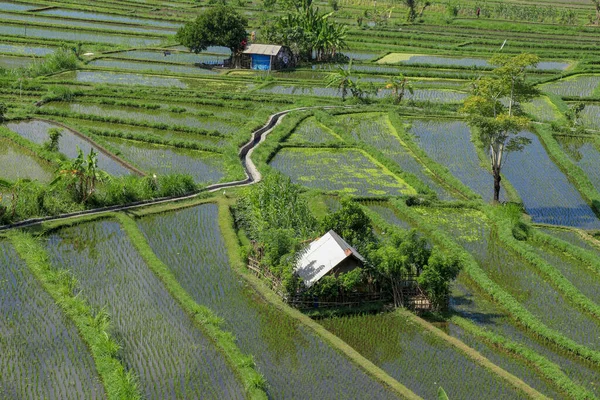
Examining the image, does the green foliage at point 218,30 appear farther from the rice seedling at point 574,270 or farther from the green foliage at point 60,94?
the rice seedling at point 574,270

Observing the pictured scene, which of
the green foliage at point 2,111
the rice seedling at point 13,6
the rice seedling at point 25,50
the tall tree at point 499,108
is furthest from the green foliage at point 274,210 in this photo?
the rice seedling at point 13,6

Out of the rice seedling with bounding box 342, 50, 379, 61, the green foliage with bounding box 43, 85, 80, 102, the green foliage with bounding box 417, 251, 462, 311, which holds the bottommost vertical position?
the green foliage with bounding box 417, 251, 462, 311

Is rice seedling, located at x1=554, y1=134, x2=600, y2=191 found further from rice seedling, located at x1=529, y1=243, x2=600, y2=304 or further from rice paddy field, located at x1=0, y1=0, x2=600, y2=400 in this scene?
rice seedling, located at x1=529, y1=243, x2=600, y2=304

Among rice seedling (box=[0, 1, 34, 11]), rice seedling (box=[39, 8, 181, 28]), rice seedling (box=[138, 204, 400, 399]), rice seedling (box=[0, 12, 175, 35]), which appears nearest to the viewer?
rice seedling (box=[138, 204, 400, 399])

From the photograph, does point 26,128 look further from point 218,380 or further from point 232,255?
point 218,380

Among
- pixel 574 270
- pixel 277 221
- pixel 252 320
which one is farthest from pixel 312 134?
pixel 252 320

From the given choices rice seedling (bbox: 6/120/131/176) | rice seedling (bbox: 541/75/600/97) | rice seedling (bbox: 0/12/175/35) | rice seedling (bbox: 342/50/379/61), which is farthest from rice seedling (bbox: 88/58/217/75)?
rice seedling (bbox: 541/75/600/97)

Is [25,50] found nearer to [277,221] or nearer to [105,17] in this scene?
[105,17]

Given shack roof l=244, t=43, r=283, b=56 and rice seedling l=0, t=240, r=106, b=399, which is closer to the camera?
rice seedling l=0, t=240, r=106, b=399
